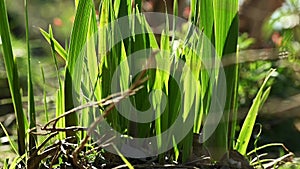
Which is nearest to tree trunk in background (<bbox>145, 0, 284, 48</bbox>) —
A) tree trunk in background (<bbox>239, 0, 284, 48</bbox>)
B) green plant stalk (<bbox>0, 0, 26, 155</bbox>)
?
tree trunk in background (<bbox>239, 0, 284, 48</bbox>)

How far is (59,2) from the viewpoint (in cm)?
265

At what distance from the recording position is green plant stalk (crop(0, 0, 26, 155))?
0.57 m

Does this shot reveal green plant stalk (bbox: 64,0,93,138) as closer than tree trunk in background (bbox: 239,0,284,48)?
Yes

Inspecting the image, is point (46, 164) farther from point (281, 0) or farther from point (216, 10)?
point (281, 0)

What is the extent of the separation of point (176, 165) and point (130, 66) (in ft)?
0.35

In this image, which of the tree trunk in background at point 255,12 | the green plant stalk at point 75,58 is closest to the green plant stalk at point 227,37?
the green plant stalk at point 75,58

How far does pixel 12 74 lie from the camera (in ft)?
1.92

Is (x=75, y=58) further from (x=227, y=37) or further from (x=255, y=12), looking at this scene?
(x=255, y=12)

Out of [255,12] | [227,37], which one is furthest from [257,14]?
[227,37]

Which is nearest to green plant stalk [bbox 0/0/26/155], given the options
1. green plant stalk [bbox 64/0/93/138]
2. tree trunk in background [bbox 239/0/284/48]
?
green plant stalk [bbox 64/0/93/138]

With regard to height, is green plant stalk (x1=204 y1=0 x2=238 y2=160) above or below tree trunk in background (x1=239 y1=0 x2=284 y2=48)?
above

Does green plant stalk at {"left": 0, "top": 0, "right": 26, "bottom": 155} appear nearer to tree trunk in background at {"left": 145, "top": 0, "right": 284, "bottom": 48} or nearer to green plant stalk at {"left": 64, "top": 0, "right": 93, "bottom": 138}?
green plant stalk at {"left": 64, "top": 0, "right": 93, "bottom": 138}

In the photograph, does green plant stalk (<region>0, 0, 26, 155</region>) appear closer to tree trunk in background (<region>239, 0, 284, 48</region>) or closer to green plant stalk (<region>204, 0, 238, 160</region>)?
green plant stalk (<region>204, 0, 238, 160</region>)

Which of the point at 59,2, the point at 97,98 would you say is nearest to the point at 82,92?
the point at 97,98
